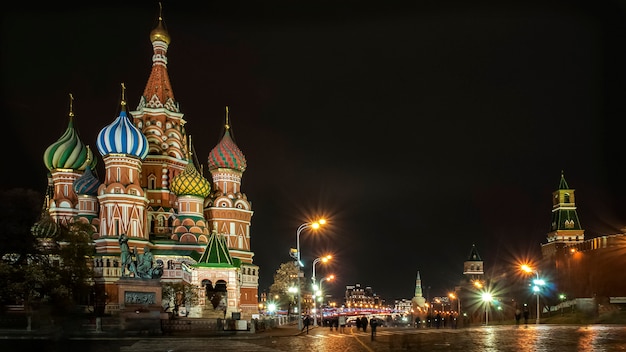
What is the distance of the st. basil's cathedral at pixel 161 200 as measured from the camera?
2525 inches

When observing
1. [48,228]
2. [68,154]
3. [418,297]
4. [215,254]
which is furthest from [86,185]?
[418,297]

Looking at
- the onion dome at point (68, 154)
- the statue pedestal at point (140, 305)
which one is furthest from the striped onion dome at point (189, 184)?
the statue pedestal at point (140, 305)

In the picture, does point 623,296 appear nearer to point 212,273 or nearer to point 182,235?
point 212,273

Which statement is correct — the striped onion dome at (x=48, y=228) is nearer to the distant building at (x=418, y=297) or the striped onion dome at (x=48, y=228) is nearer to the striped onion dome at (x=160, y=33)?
the striped onion dome at (x=160, y=33)

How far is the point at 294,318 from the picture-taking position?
234ft

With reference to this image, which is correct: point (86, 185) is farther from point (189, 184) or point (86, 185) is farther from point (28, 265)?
point (28, 265)

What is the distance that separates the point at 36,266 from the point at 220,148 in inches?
1471

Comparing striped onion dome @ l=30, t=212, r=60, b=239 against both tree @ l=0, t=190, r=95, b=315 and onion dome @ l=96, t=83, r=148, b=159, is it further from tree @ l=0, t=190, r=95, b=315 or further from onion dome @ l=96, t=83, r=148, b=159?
tree @ l=0, t=190, r=95, b=315

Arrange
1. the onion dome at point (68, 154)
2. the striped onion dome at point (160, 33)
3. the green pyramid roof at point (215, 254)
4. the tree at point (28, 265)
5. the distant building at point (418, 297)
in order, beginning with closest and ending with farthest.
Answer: the tree at point (28, 265) → the green pyramid roof at point (215, 254) → the onion dome at point (68, 154) → the striped onion dome at point (160, 33) → the distant building at point (418, 297)

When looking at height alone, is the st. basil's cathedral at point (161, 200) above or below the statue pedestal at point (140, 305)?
above

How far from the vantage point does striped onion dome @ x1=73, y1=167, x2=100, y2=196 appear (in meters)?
72.4

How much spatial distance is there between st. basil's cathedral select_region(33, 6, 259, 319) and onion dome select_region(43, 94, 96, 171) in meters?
0.11

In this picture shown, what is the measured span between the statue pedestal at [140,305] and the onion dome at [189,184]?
31649mm

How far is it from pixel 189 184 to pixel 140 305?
33785mm
